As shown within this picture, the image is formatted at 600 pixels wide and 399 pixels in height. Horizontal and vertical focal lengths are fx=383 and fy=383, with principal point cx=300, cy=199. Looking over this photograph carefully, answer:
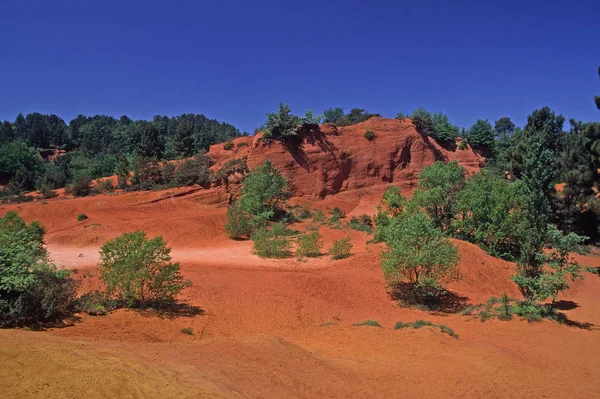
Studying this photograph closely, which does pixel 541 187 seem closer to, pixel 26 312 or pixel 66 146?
pixel 26 312

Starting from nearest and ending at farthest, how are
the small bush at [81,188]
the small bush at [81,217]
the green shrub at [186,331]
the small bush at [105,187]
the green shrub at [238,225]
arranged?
the green shrub at [186,331] < the green shrub at [238,225] < the small bush at [81,217] < the small bush at [81,188] < the small bush at [105,187]

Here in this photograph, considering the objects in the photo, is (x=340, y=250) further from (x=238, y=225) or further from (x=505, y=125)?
(x=505, y=125)

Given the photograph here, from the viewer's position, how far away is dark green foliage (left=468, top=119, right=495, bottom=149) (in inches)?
1869

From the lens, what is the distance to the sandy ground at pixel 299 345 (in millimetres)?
4957

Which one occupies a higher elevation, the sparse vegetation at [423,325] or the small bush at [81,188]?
the small bush at [81,188]

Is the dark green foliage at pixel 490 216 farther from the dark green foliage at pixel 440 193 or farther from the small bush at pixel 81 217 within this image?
the small bush at pixel 81 217

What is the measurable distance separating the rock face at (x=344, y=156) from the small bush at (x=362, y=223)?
6.35m

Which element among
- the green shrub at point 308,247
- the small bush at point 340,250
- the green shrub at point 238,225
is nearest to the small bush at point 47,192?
the green shrub at point 238,225

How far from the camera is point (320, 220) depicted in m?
28.2

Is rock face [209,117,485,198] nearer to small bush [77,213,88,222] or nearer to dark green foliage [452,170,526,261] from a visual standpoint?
small bush [77,213,88,222]

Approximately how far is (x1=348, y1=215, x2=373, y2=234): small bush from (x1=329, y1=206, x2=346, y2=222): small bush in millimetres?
1100

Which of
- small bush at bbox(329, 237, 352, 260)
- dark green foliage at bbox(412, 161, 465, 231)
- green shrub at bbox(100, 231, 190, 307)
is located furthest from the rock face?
green shrub at bbox(100, 231, 190, 307)

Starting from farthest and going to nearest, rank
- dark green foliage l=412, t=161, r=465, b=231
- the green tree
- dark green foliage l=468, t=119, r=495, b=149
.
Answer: dark green foliage l=468, t=119, r=495, b=149, dark green foliage l=412, t=161, r=465, b=231, the green tree

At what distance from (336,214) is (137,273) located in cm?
2217
